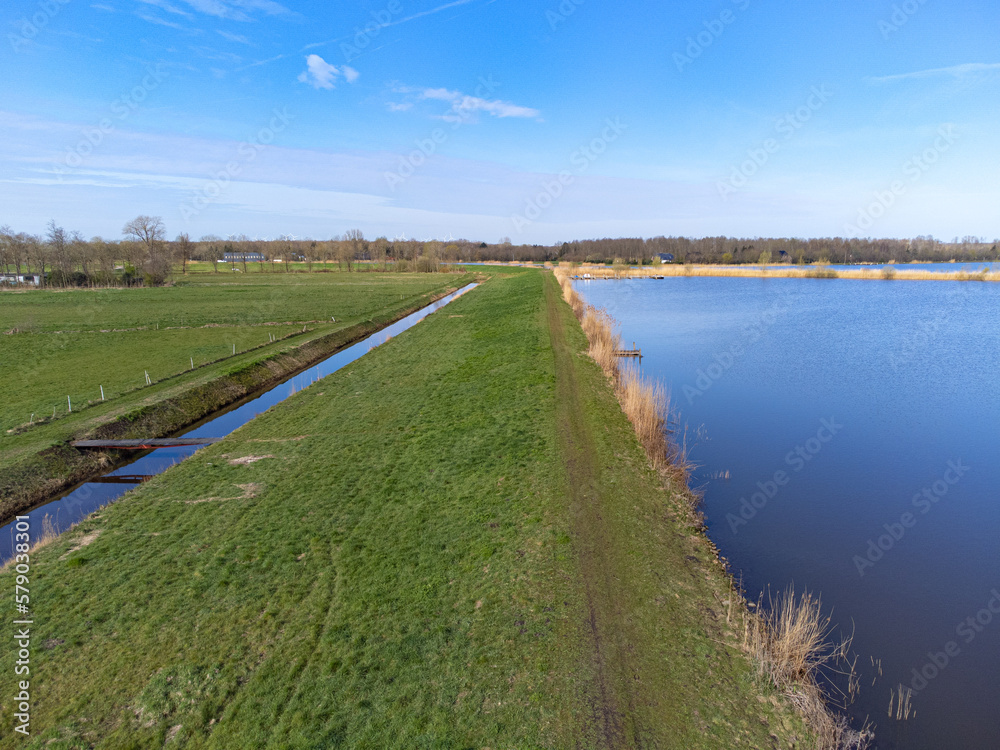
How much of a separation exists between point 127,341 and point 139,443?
1846cm

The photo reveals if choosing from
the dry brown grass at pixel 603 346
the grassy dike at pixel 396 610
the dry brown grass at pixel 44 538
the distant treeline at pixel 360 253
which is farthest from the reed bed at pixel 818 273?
the dry brown grass at pixel 44 538

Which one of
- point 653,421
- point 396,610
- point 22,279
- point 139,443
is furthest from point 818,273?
point 22,279

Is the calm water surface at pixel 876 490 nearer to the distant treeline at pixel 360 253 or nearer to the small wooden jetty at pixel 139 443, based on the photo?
the small wooden jetty at pixel 139 443

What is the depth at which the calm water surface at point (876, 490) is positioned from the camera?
677cm

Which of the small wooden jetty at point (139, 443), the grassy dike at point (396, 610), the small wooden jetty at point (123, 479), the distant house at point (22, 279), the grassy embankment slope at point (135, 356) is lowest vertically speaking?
the small wooden jetty at point (123, 479)

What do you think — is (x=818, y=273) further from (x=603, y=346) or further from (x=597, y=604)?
(x=597, y=604)

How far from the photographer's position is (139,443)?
14219 mm

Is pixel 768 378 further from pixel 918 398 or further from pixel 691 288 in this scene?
pixel 691 288

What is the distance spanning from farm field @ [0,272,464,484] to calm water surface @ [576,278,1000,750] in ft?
57.1

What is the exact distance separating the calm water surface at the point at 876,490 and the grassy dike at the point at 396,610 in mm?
1911

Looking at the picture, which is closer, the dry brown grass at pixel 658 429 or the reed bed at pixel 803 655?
the reed bed at pixel 803 655

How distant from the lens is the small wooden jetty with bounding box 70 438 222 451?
13797mm

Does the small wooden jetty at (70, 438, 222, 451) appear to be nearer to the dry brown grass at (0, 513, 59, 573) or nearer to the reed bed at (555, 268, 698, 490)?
the dry brown grass at (0, 513, 59, 573)

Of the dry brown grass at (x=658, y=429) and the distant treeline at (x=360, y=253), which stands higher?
the distant treeline at (x=360, y=253)
